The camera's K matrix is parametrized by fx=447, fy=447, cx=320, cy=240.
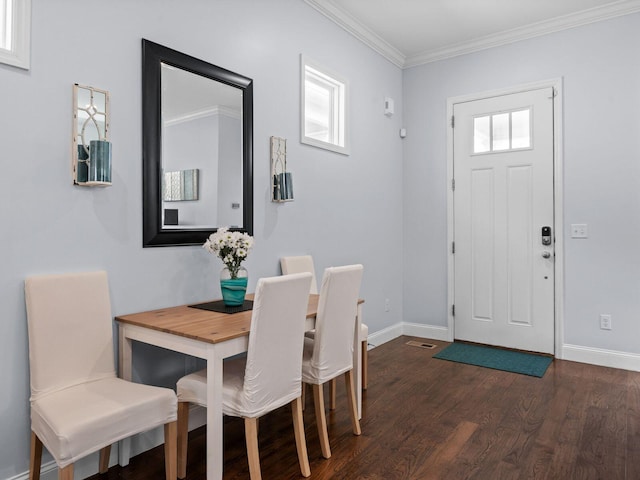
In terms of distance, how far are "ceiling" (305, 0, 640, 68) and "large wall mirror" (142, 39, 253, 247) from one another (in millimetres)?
1324

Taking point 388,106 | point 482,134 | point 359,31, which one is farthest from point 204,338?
point 482,134

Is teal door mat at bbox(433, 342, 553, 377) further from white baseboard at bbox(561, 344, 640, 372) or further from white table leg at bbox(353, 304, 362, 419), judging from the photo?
white table leg at bbox(353, 304, 362, 419)

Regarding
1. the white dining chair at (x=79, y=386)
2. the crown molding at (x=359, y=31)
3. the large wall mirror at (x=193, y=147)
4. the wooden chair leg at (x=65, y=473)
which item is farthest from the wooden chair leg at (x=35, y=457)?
the crown molding at (x=359, y=31)

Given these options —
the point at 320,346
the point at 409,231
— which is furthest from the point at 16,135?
the point at 409,231

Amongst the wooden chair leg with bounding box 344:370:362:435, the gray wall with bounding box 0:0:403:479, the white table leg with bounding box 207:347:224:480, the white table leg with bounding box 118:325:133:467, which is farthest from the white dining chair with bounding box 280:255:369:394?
the white table leg with bounding box 207:347:224:480

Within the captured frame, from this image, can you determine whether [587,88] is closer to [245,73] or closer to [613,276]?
[613,276]

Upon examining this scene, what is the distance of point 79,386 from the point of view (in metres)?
1.91

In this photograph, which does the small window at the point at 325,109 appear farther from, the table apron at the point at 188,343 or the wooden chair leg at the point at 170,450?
the wooden chair leg at the point at 170,450

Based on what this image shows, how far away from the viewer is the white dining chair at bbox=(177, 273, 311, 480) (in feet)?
6.05

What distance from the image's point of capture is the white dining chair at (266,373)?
6.05ft

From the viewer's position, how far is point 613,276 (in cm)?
363

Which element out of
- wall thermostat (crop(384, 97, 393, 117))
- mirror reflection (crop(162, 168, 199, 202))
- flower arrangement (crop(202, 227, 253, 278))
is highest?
wall thermostat (crop(384, 97, 393, 117))

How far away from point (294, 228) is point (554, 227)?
7.54ft

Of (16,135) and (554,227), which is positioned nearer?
(16,135)
